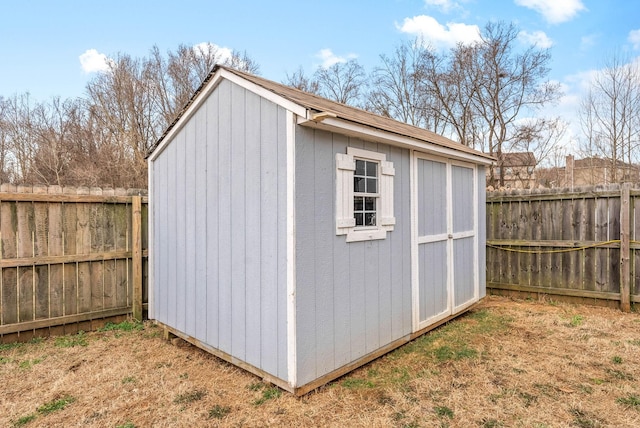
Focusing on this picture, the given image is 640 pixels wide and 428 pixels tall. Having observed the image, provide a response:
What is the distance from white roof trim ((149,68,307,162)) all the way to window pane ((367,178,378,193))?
109 cm

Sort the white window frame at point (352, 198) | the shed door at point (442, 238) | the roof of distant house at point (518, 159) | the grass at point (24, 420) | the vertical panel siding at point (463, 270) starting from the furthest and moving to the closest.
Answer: the roof of distant house at point (518, 159) < the vertical panel siding at point (463, 270) < the shed door at point (442, 238) < the white window frame at point (352, 198) < the grass at point (24, 420)

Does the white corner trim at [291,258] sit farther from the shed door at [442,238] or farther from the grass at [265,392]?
the shed door at [442,238]

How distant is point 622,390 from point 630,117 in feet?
33.0

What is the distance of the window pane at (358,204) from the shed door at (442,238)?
92 centimetres

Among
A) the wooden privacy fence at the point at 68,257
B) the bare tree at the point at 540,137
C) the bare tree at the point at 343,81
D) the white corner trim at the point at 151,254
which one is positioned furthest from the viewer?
the bare tree at the point at 343,81

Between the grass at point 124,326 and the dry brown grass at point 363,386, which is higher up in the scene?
the grass at point 124,326

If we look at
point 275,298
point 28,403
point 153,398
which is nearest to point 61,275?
point 28,403

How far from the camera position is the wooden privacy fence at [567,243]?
16.3 ft

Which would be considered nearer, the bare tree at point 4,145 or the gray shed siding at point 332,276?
the gray shed siding at point 332,276

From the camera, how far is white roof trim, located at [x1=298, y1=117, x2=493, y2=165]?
2.79 meters

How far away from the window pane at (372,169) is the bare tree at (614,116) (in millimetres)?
9734

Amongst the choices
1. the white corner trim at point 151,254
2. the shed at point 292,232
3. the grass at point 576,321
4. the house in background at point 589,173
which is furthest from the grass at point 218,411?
the house in background at point 589,173

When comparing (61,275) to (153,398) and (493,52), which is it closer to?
(153,398)

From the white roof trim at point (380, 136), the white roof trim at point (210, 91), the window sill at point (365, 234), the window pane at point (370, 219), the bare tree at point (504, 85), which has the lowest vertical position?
the window sill at point (365, 234)
